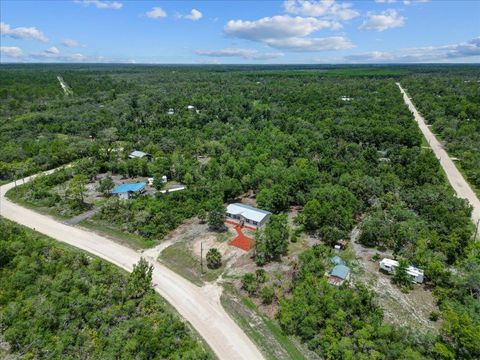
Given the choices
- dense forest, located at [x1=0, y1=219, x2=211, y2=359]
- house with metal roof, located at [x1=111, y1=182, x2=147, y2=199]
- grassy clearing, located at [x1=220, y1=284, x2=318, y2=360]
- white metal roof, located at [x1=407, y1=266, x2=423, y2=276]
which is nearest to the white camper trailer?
white metal roof, located at [x1=407, y1=266, x2=423, y2=276]

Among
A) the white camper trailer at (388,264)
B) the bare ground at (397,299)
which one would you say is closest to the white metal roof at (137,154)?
the bare ground at (397,299)

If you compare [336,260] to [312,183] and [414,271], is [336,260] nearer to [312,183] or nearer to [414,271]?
[414,271]

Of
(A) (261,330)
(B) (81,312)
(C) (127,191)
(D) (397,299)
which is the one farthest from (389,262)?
(C) (127,191)

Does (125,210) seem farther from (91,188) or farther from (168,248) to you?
(91,188)

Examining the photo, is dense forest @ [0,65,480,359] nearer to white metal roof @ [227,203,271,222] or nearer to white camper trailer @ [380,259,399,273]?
white metal roof @ [227,203,271,222]

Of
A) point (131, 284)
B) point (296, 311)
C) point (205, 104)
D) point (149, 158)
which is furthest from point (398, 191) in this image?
point (205, 104)

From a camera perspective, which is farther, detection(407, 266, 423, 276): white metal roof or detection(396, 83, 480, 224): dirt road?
detection(396, 83, 480, 224): dirt road
